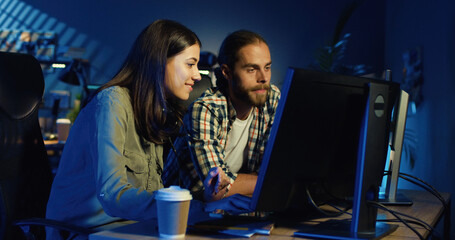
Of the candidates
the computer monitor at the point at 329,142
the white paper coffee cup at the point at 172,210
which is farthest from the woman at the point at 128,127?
the computer monitor at the point at 329,142

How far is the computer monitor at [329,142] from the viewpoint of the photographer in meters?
0.90

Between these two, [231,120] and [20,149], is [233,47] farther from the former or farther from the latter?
[20,149]

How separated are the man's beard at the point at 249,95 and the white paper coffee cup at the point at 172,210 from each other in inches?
37.2

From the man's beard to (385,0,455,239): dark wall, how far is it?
6.04 feet

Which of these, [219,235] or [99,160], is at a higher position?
[99,160]

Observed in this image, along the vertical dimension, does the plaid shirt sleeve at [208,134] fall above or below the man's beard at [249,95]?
below

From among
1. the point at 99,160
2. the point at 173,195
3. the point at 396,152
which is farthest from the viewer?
the point at 396,152

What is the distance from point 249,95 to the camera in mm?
1807

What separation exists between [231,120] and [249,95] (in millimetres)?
116

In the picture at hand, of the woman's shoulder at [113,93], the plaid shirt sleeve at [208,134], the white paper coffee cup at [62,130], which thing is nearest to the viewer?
the woman's shoulder at [113,93]

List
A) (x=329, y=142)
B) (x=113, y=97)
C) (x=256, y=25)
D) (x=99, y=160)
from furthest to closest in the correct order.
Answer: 1. (x=256, y=25)
2. (x=113, y=97)
3. (x=99, y=160)
4. (x=329, y=142)

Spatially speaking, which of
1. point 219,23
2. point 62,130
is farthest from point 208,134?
point 219,23

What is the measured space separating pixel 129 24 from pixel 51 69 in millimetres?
1224

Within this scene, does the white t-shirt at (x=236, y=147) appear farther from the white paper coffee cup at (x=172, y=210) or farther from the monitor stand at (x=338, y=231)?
the white paper coffee cup at (x=172, y=210)
